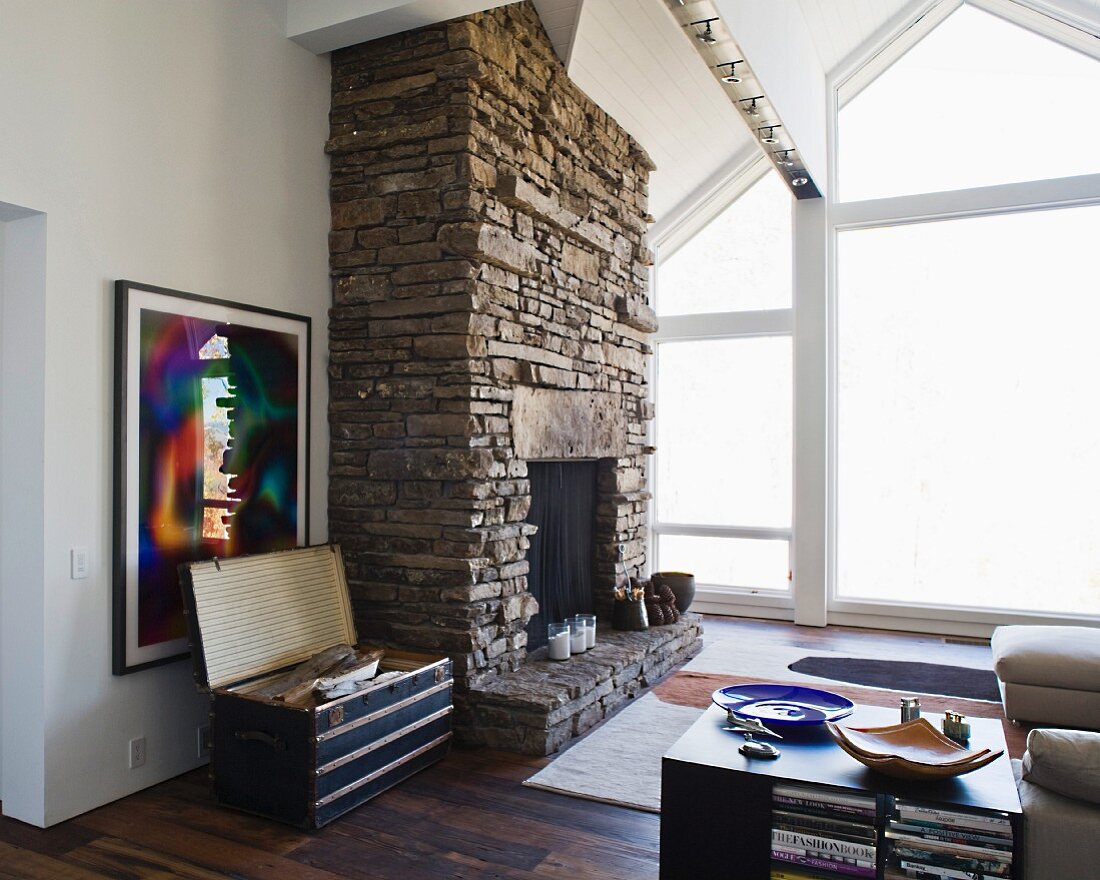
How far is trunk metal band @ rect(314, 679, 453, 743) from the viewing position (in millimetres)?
2963

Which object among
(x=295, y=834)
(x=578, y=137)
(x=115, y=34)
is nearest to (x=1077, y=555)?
(x=578, y=137)

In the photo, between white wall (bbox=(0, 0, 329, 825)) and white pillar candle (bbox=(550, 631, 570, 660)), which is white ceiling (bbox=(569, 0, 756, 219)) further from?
white pillar candle (bbox=(550, 631, 570, 660))

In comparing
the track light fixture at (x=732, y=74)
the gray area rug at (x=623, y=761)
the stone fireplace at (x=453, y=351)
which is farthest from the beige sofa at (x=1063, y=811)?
the track light fixture at (x=732, y=74)

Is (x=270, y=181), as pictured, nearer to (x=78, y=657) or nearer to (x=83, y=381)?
(x=83, y=381)

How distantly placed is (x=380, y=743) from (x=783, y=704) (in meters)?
1.46

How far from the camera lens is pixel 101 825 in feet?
9.71

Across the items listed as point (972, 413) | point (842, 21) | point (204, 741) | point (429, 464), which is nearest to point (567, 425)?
point (429, 464)

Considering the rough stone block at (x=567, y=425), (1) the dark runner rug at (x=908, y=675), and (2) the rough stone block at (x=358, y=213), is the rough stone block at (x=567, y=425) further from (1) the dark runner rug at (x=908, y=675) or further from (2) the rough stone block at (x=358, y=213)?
(1) the dark runner rug at (x=908, y=675)

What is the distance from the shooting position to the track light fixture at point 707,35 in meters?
4.00

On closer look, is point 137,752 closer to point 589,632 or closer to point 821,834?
point 589,632

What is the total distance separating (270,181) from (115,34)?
84 centimetres

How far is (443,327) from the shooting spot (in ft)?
12.9

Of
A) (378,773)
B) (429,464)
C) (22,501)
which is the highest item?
(429,464)

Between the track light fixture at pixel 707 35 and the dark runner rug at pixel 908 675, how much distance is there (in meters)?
3.51
